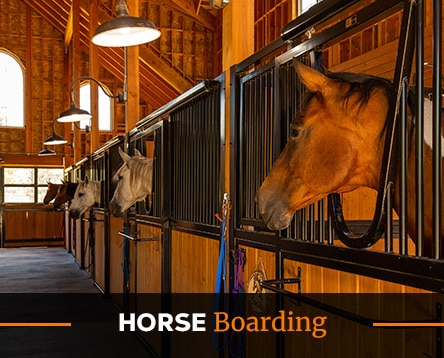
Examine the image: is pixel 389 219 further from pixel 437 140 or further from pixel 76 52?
pixel 76 52

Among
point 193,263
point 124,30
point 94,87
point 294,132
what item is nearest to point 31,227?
point 94,87

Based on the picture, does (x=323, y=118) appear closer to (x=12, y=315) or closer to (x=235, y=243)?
(x=235, y=243)

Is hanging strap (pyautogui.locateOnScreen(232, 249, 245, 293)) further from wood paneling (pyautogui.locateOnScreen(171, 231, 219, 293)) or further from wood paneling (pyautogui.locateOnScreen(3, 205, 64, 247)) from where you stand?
wood paneling (pyautogui.locateOnScreen(3, 205, 64, 247))

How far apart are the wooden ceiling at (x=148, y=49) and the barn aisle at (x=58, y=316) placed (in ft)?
16.8

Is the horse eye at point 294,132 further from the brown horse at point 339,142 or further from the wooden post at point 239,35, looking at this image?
the wooden post at point 239,35

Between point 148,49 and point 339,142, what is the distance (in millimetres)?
11007

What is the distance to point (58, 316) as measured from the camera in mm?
5398

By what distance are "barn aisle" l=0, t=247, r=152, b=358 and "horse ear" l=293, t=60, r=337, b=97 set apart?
310 centimetres

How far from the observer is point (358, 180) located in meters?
1.43

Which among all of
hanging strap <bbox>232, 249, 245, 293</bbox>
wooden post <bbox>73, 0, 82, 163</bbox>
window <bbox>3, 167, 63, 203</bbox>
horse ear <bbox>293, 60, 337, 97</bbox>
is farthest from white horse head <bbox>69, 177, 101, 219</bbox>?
window <bbox>3, 167, 63, 203</bbox>

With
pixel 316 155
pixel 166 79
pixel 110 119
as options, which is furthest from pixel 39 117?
pixel 316 155

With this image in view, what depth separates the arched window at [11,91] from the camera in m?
14.3

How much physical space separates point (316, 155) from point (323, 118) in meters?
0.10

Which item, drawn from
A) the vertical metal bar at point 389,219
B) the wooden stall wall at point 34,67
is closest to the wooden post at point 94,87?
the wooden stall wall at point 34,67
